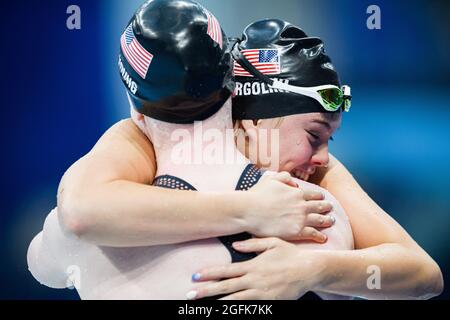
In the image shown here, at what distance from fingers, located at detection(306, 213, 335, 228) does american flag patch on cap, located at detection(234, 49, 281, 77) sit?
2.01 feet

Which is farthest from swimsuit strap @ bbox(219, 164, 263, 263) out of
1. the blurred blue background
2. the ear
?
the blurred blue background

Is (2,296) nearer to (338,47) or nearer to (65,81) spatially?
(65,81)

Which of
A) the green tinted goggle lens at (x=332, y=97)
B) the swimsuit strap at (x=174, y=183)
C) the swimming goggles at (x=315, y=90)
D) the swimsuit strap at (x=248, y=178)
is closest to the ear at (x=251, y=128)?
the swimming goggles at (x=315, y=90)

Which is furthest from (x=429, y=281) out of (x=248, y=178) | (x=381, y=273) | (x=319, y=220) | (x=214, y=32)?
(x=214, y=32)

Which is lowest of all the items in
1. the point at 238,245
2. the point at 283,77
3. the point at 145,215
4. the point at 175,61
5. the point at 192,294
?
the point at 192,294

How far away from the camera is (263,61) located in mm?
2303

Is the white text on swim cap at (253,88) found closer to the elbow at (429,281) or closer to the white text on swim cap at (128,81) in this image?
the white text on swim cap at (128,81)

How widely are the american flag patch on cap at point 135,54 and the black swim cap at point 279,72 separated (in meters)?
0.52

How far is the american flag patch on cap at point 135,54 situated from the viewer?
1832mm

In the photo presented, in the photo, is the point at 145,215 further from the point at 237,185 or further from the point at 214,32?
the point at 214,32

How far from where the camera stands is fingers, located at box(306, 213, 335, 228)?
6.08ft

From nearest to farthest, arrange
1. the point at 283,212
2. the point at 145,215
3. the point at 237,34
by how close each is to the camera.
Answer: the point at 145,215, the point at 283,212, the point at 237,34

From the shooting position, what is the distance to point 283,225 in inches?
71.3

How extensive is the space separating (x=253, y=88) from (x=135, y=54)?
56 cm
